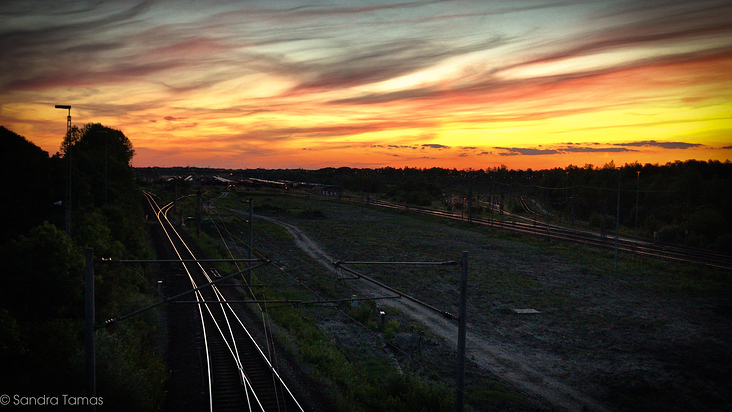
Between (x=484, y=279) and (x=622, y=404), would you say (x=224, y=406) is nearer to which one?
(x=622, y=404)

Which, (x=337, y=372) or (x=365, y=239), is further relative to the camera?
(x=365, y=239)

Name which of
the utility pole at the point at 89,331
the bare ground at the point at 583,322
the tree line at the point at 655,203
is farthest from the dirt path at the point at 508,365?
the tree line at the point at 655,203

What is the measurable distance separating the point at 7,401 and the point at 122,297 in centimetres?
1389

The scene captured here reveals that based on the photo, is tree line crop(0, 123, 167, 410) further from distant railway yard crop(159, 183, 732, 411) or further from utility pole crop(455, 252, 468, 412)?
utility pole crop(455, 252, 468, 412)


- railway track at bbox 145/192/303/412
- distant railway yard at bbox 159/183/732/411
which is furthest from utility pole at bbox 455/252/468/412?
railway track at bbox 145/192/303/412

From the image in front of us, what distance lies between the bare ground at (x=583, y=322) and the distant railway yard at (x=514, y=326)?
99 mm

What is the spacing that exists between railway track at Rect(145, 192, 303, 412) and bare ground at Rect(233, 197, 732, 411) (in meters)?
5.67

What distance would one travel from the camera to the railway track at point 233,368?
1478cm

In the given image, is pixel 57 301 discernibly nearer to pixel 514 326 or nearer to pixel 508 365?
pixel 508 365

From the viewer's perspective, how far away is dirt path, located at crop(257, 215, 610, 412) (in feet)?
55.5

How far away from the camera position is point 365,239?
58.5 meters

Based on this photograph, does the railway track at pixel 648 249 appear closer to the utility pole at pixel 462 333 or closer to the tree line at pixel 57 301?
the utility pole at pixel 462 333

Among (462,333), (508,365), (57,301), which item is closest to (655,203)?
(508,365)

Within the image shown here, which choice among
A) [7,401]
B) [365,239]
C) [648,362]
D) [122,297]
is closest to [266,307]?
[122,297]
